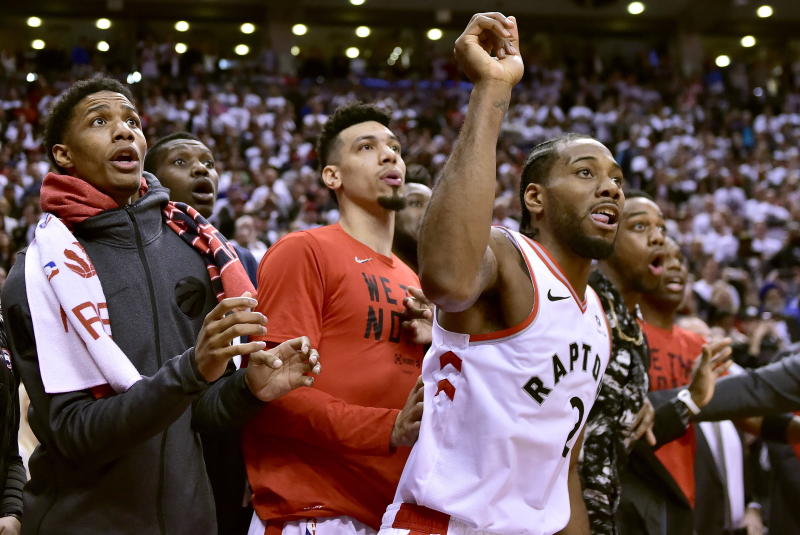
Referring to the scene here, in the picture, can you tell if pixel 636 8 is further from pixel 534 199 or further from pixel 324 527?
pixel 324 527

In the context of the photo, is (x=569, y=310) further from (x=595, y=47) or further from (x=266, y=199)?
(x=595, y=47)

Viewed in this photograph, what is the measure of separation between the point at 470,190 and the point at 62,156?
138 centimetres

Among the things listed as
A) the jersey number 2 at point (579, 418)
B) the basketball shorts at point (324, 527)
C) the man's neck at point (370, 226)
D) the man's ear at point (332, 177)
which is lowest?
the basketball shorts at point (324, 527)

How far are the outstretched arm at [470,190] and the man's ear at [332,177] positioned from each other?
140 centimetres

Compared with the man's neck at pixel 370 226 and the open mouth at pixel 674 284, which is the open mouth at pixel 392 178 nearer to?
the man's neck at pixel 370 226

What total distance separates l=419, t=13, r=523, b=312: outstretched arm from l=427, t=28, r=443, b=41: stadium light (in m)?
22.3

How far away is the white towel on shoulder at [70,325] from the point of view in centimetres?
233

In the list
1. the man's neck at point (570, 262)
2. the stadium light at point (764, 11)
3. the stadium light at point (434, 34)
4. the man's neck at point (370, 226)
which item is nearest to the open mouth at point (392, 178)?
the man's neck at point (370, 226)

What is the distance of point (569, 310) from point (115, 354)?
1.18 metres

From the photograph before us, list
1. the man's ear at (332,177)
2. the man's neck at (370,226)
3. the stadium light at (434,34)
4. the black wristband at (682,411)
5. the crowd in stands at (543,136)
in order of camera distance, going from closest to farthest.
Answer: the man's neck at (370,226) < the man's ear at (332,177) < the black wristband at (682,411) < the crowd in stands at (543,136) < the stadium light at (434,34)

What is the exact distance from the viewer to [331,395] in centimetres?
289

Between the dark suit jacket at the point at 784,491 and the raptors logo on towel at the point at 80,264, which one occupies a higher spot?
the raptors logo on towel at the point at 80,264

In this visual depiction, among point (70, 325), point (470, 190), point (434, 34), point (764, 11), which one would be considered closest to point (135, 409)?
point (70, 325)

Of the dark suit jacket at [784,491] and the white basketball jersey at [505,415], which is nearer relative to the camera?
the white basketball jersey at [505,415]
